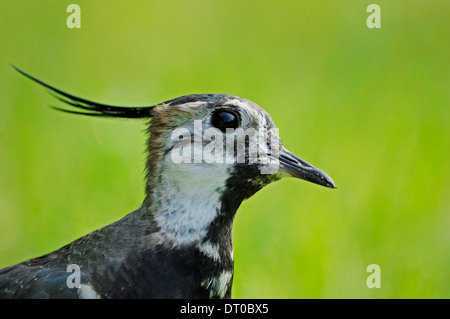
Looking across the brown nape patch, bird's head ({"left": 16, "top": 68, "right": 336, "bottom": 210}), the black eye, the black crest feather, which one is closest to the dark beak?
bird's head ({"left": 16, "top": 68, "right": 336, "bottom": 210})

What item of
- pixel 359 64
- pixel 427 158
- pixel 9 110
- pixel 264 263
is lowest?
pixel 264 263

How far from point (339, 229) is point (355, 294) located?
2.02 ft

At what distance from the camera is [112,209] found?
6266 mm

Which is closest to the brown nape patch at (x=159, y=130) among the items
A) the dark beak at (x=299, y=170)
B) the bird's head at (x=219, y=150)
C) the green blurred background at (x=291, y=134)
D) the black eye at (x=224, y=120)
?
the bird's head at (x=219, y=150)

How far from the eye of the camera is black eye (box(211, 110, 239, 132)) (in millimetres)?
3650

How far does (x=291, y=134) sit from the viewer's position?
22.3 ft

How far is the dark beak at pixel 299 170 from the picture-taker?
3.74 meters

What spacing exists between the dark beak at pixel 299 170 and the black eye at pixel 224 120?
0.29 meters

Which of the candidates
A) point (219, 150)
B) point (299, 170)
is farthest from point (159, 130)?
point (299, 170)

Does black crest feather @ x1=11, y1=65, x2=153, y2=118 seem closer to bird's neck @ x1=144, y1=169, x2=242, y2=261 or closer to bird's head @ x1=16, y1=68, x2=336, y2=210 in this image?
bird's head @ x1=16, y1=68, x2=336, y2=210

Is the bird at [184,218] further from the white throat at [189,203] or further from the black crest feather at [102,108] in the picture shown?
the black crest feather at [102,108]

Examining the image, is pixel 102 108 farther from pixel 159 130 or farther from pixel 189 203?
pixel 189 203
